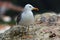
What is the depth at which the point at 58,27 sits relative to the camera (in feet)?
16.0

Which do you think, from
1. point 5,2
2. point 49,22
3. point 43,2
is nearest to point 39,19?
point 49,22

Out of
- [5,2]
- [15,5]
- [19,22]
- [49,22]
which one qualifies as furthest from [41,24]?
[5,2]

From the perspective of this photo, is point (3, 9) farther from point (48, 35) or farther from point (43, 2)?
point (48, 35)

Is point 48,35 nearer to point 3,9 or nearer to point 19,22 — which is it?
point 19,22

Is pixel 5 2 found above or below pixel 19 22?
above

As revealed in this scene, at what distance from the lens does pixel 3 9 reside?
12195 millimetres

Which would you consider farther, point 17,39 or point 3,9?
point 3,9

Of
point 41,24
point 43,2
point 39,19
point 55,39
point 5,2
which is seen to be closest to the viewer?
point 55,39

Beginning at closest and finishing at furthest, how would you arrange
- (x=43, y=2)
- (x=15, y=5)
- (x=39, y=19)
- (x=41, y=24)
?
(x=41, y=24), (x=39, y=19), (x=43, y=2), (x=15, y=5)

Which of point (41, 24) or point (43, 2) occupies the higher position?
point (43, 2)

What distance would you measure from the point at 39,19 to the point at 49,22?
34cm

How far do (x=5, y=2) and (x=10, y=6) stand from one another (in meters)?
0.41

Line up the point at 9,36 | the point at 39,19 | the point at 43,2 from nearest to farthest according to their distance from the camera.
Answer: the point at 9,36 < the point at 39,19 < the point at 43,2

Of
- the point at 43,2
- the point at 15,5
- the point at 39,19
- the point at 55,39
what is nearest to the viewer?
the point at 55,39
